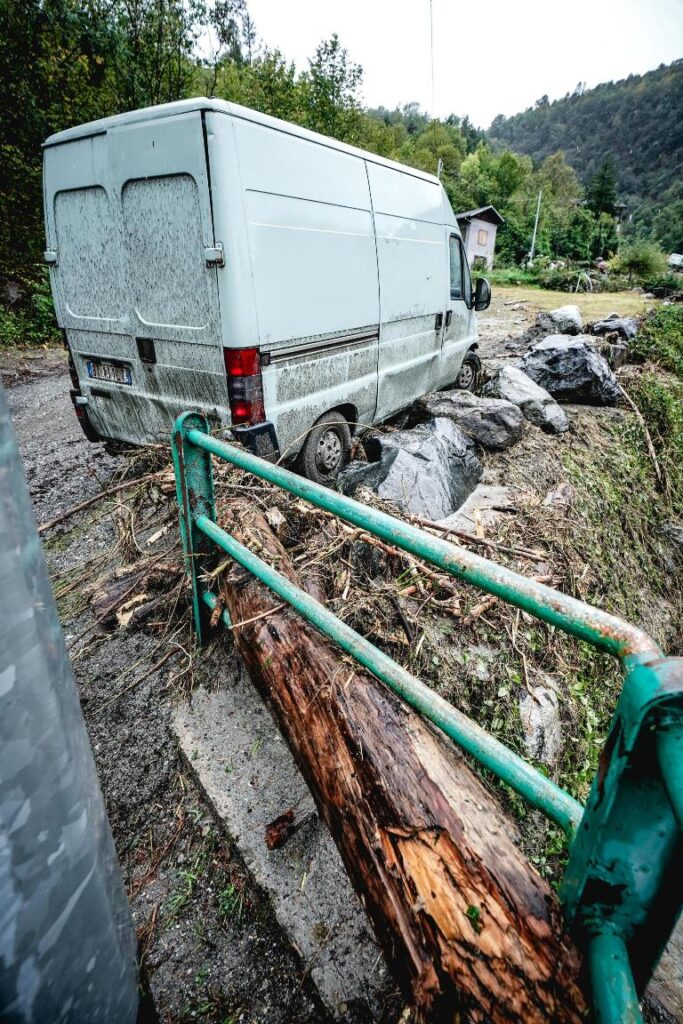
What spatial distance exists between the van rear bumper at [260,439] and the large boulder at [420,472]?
1.90 ft

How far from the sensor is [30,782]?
2.39ft

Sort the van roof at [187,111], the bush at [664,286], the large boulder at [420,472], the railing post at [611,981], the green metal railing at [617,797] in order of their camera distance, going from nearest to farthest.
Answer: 1. the green metal railing at [617,797]
2. the railing post at [611,981]
3. the van roof at [187,111]
4. the large boulder at [420,472]
5. the bush at [664,286]

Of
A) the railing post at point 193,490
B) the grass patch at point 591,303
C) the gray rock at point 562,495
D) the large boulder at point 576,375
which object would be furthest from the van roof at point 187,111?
the grass patch at point 591,303

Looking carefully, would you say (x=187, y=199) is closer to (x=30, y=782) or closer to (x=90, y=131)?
(x=90, y=131)

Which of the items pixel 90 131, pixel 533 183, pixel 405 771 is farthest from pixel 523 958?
pixel 533 183

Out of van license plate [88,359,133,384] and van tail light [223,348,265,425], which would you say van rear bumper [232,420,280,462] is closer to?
van tail light [223,348,265,425]

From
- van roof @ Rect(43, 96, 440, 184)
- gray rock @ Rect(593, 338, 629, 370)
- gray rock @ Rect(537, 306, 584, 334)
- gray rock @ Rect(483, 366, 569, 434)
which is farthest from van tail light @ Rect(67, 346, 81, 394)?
gray rock @ Rect(537, 306, 584, 334)

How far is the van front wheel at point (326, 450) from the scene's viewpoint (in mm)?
4172

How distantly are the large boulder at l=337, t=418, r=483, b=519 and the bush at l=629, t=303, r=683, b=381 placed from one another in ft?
21.5

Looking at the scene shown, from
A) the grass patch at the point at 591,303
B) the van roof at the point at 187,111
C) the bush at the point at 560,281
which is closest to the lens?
the van roof at the point at 187,111

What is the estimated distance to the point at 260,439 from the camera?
3.44 m

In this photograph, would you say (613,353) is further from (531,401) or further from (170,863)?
(170,863)

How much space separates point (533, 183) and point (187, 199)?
87889 millimetres

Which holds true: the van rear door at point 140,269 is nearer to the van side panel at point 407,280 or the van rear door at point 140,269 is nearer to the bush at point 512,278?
the van side panel at point 407,280
